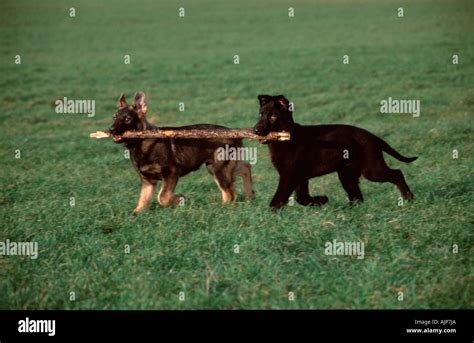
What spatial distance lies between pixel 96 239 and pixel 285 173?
7.42ft

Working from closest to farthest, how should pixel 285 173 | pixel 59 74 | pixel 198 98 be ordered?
pixel 285 173
pixel 198 98
pixel 59 74

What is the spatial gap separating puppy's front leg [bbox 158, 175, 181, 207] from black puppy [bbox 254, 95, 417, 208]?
129cm

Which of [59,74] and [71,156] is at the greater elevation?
[59,74]

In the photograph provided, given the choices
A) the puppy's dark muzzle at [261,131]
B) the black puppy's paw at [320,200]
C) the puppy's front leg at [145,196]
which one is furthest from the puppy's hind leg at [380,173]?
the puppy's front leg at [145,196]

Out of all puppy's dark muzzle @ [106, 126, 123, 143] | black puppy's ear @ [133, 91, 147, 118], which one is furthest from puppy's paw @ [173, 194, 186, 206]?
black puppy's ear @ [133, 91, 147, 118]

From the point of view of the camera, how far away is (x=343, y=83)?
19.7 metres

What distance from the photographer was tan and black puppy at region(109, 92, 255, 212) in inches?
336

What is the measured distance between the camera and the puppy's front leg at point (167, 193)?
8.54m

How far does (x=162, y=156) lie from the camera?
8.63 metres

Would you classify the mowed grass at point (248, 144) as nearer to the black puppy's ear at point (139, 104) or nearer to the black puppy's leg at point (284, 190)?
the black puppy's leg at point (284, 190)

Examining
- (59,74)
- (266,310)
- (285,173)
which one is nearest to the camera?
(266,310)

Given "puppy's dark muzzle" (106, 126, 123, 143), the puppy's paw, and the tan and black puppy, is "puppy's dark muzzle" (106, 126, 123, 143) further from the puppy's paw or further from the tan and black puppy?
the puppy's paw
